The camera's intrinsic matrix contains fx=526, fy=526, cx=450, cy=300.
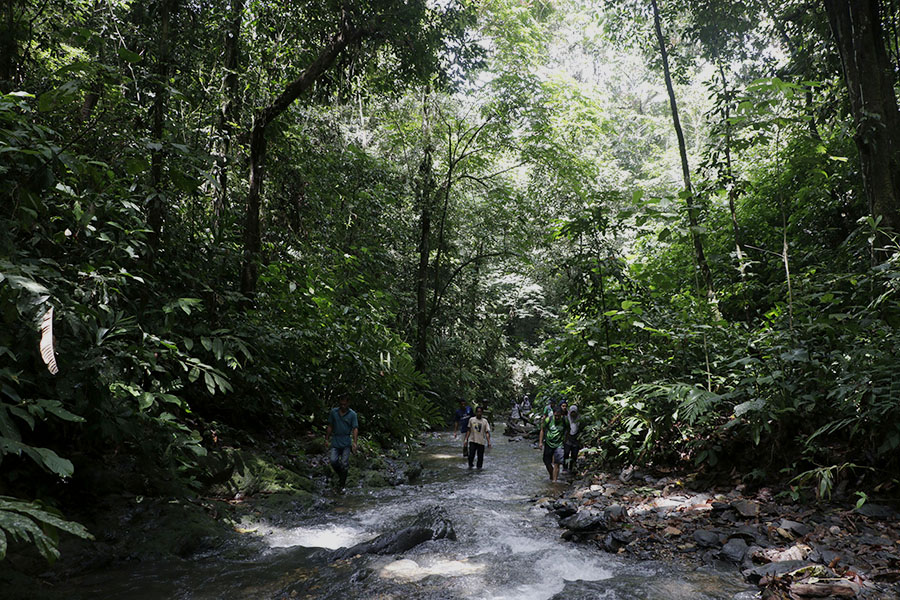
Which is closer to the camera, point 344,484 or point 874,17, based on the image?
point 874,17

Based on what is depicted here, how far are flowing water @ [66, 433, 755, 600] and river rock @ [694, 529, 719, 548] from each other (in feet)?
2.00

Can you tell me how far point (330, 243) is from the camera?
→ 14781mm

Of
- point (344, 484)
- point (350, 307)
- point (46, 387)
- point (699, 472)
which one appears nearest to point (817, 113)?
point (699, 472)

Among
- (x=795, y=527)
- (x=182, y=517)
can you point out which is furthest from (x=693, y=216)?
(x=182, y=517)

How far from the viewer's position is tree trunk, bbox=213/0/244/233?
8789 mm

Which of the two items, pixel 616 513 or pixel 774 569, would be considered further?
pixel 616 513

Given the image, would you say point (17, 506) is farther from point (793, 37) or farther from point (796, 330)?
point (793, 37)

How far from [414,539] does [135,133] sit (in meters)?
5.81

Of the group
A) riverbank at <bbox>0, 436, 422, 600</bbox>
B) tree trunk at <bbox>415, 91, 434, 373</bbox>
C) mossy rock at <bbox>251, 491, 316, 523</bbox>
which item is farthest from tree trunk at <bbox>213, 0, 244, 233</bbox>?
tree trunk at <bbox>415, 91, 434, 373</bbox>

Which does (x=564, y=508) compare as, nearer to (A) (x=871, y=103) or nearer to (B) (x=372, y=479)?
(B) (x=372, y=479)

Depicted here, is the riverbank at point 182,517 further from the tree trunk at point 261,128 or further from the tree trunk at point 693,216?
the tree trunk at point 693,216

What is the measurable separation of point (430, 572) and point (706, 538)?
119 inches

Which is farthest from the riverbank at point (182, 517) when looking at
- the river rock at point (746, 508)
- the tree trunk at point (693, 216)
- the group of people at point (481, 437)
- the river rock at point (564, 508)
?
the tree trunk at point (693, 216)

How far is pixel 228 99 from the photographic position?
912 cm
